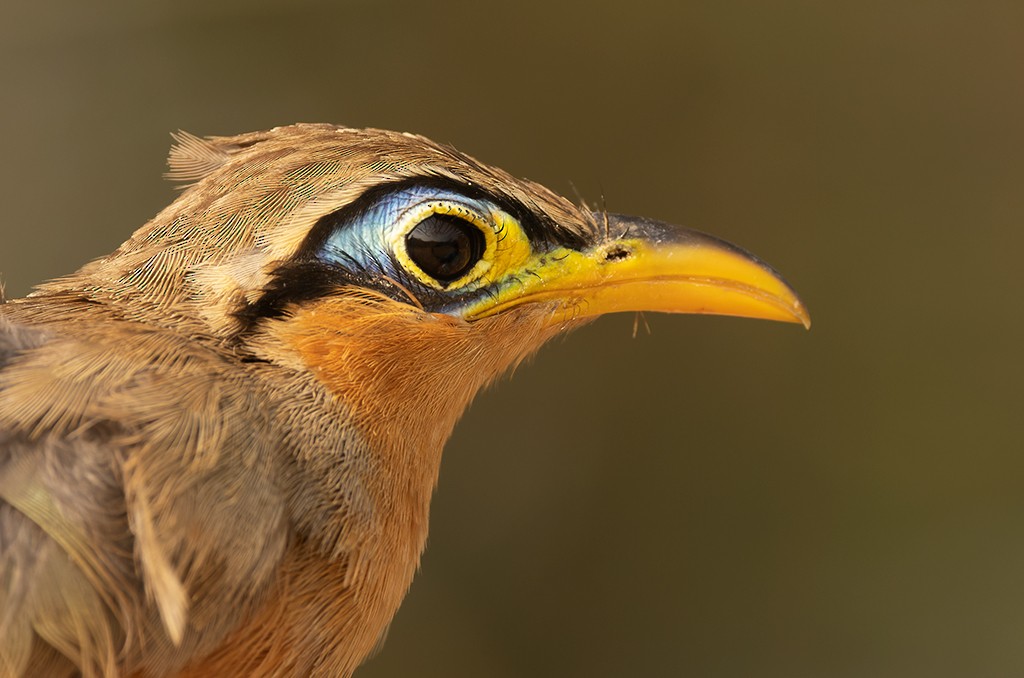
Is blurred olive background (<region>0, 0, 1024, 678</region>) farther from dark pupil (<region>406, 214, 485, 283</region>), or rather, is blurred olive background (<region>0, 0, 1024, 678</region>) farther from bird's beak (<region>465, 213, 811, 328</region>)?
dark pupil (<region>406, 214, 485, 283</region>)

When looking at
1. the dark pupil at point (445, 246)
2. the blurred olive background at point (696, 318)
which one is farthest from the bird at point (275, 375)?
the blurred olive background at point (696, 318)

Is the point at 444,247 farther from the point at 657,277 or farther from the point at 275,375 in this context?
the point at 657,277

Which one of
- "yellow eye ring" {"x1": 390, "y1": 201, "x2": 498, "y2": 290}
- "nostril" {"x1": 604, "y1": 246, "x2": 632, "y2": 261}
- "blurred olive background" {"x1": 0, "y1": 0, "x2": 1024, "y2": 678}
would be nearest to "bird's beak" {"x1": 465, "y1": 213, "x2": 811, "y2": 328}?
"nostril" {"x1": 604, "y1": 246, "x2": 632, "y2": 261}

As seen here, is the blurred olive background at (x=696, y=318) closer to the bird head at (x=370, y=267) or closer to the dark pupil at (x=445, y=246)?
the bird head at (x=370, y=267)

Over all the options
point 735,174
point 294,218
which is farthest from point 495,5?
point 294,218

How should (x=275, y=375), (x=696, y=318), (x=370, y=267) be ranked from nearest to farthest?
(x=275, y=375) < (x=370, y=267) < (x=696, y=318)

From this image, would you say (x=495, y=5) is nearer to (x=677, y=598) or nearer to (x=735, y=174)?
(x=735, y=174)

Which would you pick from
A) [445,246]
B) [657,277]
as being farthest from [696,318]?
[445,246]
